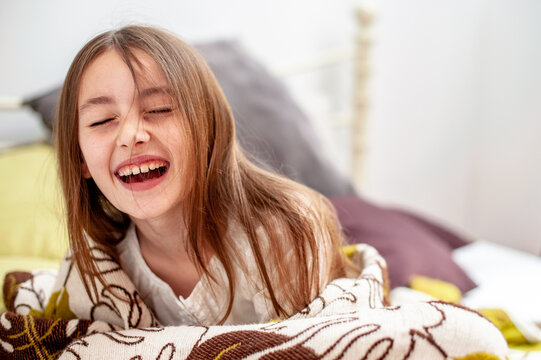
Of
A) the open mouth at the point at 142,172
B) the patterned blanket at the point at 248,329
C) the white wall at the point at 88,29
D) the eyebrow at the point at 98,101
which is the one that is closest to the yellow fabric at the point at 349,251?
the patterned blanket at the point at 248,329

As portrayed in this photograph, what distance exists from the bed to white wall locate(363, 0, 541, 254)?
71cm

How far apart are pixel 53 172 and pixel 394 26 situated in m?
1.59

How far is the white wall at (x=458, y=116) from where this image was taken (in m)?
2.17

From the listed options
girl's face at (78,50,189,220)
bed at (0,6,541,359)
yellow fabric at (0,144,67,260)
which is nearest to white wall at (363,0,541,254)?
bed at (0,6,541,359)

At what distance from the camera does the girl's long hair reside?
0.75 meters

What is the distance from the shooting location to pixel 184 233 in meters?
0.86

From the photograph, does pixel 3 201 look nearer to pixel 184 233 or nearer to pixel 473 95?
pixel 184 233

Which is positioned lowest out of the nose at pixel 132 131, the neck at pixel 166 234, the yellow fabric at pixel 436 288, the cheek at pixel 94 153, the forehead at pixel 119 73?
the yellow fabric at pixel 436 288

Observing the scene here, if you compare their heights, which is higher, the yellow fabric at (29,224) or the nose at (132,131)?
the nose at (132,131)

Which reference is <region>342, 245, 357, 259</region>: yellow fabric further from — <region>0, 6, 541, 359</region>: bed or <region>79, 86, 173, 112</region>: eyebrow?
<region>79, 86, 173, 112</region>: eyebrow

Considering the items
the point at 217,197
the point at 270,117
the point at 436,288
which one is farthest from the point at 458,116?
the point at 217,197

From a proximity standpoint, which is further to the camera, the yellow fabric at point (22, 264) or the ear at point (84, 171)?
the yellow fabric at point (22, 264)

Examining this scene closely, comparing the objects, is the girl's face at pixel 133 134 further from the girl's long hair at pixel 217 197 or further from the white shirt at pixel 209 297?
the white shirt at pixel 209 297

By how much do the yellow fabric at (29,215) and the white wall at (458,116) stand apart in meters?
1.43
